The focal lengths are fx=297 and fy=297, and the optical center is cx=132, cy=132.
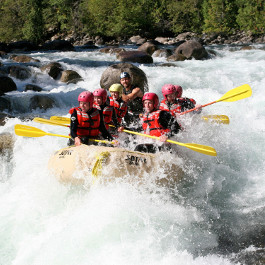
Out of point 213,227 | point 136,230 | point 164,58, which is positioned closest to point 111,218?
point 136,230

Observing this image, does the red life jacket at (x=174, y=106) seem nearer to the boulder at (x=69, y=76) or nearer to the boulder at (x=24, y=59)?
the boulder at (x=69, y=76)

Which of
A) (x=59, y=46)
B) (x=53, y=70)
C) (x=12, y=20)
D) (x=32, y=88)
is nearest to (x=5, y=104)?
(x=32, y=88)

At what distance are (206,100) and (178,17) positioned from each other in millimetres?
27028

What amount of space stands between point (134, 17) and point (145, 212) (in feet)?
99.2

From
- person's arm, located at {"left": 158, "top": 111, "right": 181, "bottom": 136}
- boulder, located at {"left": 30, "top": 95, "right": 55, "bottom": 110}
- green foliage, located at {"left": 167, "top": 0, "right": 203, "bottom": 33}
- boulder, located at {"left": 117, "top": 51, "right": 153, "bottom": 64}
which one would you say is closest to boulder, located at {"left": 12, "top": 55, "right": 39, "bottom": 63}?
boulder, located at {"left": 117, "top": 51, "right": 153, "bottom": 64}

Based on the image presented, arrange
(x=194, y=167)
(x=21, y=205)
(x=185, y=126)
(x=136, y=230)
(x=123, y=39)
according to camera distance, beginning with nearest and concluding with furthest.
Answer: (x=136, y=230)
(x=21, y=205)
(x=194, y=167)
(x=185, y=126)
(x=123, y=39)

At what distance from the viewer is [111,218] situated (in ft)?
11.5

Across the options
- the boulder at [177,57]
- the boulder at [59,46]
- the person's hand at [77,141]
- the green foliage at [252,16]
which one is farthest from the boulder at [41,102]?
the green foliage at [252,16]

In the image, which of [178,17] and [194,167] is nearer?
[194,167]

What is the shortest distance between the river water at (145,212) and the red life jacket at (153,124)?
394mm

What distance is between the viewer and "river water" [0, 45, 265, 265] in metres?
3.10

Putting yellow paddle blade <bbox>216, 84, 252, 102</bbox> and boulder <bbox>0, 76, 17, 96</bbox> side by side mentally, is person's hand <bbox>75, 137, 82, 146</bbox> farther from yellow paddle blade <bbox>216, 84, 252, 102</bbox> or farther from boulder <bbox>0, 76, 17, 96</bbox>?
boulder <bbox>0, 76, 17, 96</bbox>

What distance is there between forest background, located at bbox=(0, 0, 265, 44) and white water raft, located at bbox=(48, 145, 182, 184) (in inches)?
1041

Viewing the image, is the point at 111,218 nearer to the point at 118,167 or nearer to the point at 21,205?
the point at 118,167
